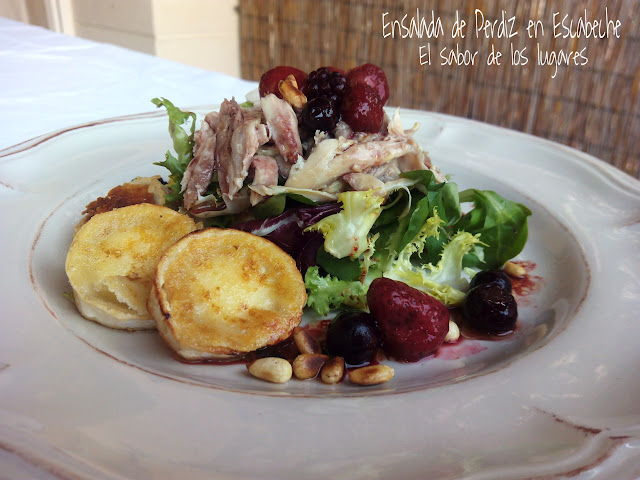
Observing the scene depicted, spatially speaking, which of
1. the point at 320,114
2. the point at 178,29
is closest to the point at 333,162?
the point at 320,114

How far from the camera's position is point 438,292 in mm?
1832

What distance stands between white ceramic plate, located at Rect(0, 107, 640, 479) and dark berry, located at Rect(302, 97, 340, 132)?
86cm

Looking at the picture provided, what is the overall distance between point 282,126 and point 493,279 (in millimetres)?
896

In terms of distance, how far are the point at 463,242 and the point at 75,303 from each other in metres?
1.32

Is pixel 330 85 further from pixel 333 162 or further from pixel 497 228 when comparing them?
pixel 497 228

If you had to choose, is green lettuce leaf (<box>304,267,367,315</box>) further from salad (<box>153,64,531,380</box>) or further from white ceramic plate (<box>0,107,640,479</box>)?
white ceramic plate (<box>0,107,640,479</box>)

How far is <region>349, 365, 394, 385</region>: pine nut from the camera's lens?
139cm

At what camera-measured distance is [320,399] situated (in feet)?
3.95

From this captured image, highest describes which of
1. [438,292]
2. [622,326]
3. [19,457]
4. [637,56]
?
[637,56]

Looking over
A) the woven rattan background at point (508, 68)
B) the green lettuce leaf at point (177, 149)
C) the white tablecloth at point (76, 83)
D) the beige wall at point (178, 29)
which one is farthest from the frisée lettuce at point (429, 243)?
the beige wall at point (178, 29)

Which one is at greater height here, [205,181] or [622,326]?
[205,181]

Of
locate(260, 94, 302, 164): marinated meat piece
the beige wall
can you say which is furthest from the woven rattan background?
locate(260, 94, 302, 164): marinated meat piece

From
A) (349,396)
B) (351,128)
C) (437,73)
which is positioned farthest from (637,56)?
(349,396)

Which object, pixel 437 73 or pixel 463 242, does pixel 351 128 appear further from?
pixel 437 73
